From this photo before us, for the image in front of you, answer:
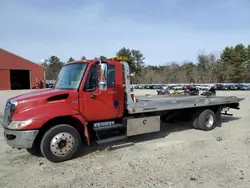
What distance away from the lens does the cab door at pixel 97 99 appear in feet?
18.5

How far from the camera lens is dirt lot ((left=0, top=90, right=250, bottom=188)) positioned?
4.21 meters

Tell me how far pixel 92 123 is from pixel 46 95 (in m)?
1.43

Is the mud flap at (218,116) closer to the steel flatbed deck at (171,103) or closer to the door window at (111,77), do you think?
the steel flatbed deck at (171,103)

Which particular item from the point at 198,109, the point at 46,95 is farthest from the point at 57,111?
the point at 198,109

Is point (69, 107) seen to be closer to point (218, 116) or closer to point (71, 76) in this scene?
point (71, 76)

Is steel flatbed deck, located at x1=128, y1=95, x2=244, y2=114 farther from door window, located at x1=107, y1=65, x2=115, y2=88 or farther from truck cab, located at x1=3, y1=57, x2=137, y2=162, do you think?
door window, located at x1=107, y1=65, x2=115, y2=88

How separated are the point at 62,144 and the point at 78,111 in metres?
0.83

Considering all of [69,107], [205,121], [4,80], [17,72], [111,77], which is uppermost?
[17,72]

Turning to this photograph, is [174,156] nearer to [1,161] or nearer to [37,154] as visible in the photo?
[37,154]

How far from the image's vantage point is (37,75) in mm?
45750

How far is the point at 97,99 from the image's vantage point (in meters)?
5.84

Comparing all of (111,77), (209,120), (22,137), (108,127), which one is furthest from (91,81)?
(209,120)

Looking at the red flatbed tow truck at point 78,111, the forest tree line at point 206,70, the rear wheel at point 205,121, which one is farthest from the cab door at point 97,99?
the forest tree line at point 206,70

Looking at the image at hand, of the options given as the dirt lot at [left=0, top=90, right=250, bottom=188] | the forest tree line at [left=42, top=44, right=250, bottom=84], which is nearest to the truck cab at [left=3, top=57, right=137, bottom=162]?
the dirt lot at [left=0, top=90, right=250, bottom=188]
